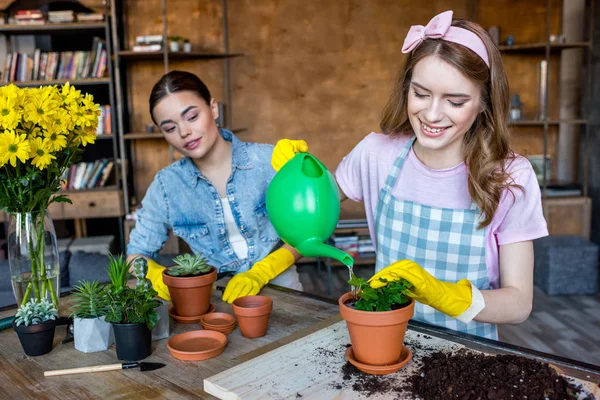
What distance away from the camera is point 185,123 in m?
1.82

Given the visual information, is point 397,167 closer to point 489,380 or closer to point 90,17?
point 489,380

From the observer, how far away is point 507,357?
97 centimetres

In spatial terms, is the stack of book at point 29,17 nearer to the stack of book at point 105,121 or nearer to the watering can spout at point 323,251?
the stack of book at point 105,121

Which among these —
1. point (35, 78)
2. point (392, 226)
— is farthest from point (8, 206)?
point (35, 78)

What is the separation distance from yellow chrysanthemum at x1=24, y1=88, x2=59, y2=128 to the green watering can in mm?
496

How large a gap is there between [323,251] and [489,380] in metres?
0.37

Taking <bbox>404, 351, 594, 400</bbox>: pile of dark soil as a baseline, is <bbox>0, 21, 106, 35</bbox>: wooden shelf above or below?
above

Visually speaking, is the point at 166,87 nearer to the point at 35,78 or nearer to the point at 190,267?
the point at 190,267

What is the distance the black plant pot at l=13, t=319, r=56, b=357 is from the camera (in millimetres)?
1138

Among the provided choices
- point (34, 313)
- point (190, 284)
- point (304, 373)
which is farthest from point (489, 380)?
point (34, 313)

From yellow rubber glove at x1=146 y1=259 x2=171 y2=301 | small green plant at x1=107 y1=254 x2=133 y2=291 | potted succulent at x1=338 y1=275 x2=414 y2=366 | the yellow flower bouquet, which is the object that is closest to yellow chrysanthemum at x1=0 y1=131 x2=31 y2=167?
the yellow flower bouquet

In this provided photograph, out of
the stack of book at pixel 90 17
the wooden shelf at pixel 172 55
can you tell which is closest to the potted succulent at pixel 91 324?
the wooden shelf at pixel 172 55

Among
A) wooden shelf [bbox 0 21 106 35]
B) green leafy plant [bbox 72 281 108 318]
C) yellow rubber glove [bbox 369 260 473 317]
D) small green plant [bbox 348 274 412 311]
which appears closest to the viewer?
small green plant [bbox 348 274 412 311]

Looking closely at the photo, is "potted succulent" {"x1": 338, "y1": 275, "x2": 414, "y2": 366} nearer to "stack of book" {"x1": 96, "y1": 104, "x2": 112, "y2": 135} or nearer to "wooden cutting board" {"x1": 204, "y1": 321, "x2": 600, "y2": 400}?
"wooden cutting board" {"x1": 204, "y1": 321, "x2": 600, "y2": 400}
